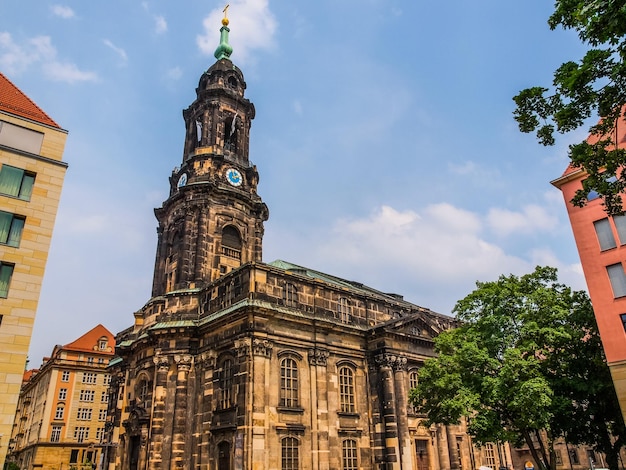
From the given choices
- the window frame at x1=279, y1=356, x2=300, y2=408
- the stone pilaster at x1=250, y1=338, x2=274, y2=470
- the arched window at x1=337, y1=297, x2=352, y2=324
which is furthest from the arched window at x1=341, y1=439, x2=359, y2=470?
the arched window at x1=337, y1=297, x2=352, y2=324

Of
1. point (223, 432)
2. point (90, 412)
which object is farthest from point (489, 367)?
point (90, 412)

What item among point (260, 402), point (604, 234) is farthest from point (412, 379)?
point (604, 234)

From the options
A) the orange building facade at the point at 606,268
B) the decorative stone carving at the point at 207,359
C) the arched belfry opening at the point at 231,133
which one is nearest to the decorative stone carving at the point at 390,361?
the decorative stone carving at the point at 207,359

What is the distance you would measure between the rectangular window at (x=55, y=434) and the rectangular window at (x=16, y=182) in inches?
1824

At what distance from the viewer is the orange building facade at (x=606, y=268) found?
2233 centimetres

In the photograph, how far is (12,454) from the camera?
66750mm

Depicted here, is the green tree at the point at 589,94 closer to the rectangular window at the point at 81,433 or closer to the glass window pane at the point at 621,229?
the glass window pane at the point at 621,229

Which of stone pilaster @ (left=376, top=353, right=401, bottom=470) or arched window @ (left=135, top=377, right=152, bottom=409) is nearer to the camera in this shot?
stone pilaster @ (left=376, top=353, right=401, bottom=470)

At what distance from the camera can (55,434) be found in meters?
56.9

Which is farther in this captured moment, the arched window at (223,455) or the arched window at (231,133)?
the arched window at (231,133)

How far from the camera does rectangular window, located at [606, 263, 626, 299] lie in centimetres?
2339

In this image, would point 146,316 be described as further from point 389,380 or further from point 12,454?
point 12,454

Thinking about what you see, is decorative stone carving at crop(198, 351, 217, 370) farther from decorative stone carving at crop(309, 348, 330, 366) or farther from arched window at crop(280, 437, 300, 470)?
arched window at crop(280, 437, 300, 470)

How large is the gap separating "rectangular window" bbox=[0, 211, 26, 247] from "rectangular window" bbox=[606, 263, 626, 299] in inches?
1101
